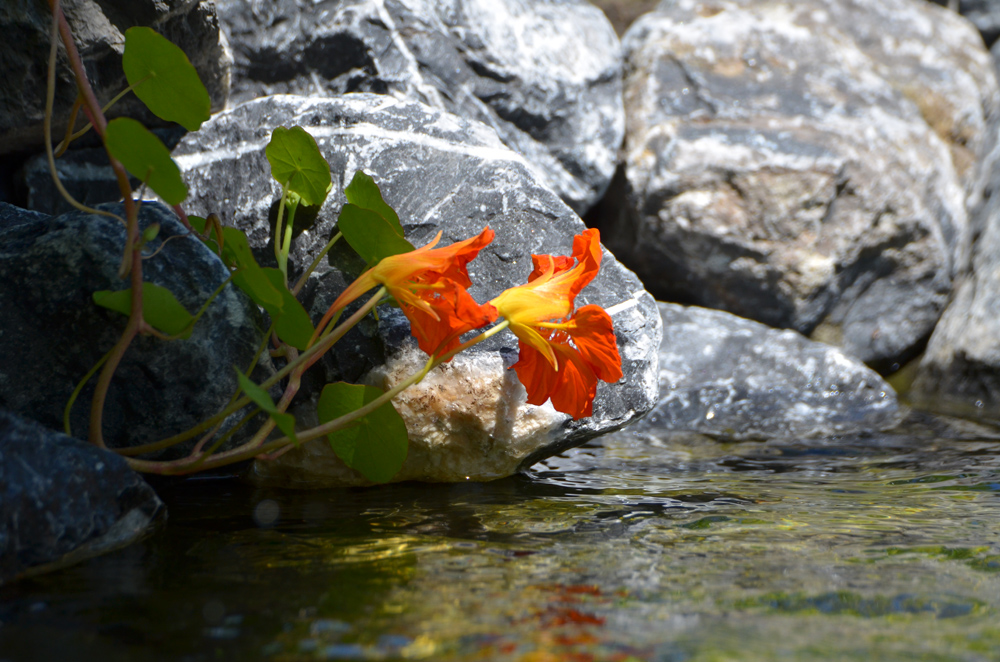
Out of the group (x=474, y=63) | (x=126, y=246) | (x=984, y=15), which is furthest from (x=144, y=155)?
(x=984, y=15)

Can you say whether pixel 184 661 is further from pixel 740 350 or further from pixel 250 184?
pixel 740 350

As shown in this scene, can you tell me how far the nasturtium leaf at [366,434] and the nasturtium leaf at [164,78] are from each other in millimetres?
697

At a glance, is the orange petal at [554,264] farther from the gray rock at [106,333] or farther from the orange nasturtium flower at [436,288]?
the gray rock at [106,333]

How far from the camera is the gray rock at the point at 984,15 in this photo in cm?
512

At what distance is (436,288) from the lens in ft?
5.00

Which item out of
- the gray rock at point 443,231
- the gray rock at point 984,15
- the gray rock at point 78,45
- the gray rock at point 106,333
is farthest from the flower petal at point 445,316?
the gray rock at point 984,15

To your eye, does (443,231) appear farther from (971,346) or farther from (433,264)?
(971,346)

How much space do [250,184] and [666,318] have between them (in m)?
2.07

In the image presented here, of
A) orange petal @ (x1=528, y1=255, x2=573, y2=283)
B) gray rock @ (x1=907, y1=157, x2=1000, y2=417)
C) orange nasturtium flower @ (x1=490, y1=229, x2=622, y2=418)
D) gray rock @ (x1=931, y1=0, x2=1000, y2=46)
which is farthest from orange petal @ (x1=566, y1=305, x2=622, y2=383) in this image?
gray rock @ (x1=931, y1=0, x2=1000, y2=46)

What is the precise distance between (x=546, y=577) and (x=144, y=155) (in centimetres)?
110

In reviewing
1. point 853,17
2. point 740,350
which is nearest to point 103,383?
point 740,350

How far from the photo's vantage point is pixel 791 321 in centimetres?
383

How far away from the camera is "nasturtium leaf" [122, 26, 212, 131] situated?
1.54 metres

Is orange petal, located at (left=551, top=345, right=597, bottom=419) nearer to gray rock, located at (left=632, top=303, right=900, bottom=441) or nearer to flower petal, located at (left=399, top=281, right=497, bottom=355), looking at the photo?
flower petal, located at (left=399, top=281, right=497, bottom=355)
